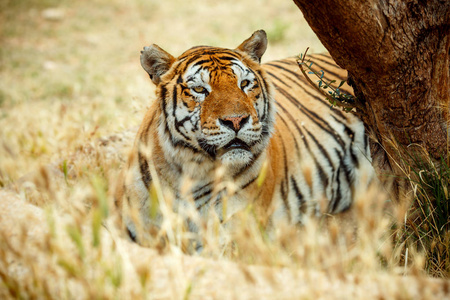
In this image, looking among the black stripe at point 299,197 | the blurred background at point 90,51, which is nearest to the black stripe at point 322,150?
the black stripe at point 299,197

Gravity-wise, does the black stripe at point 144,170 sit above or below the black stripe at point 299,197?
above

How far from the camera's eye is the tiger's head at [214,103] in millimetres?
2349

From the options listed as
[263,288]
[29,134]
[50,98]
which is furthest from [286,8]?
[263,288]

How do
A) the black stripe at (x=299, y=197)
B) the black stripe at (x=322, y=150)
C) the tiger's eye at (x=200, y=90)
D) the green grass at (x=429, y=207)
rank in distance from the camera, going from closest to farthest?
the green grass at (x=429, y=207)
the tiger's eye at (x=200, y=90)
the black stripe at (x=299, y=197)
the black stripe at (x=322, y=150)

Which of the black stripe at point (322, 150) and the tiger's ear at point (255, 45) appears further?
the black stripe at point (322, 150)

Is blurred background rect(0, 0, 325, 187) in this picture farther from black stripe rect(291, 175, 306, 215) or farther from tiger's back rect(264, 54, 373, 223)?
black stripe rect(291, 175, 306, 215)

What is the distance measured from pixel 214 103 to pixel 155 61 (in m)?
0.54

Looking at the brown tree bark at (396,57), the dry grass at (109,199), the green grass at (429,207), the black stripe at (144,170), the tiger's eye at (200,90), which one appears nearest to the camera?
the dry grass at (109,199)

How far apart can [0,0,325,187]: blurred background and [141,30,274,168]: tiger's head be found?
1.48 meters

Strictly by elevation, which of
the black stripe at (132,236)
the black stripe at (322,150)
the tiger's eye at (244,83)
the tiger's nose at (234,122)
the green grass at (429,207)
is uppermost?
the tiger's eye at (244,83)

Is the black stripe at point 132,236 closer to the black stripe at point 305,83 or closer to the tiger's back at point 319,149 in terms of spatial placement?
the tiger's back at point 319,149

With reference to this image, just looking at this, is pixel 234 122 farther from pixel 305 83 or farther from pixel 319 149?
pixel 305 83

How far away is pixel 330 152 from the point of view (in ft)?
11.5

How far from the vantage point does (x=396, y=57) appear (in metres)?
1.97
